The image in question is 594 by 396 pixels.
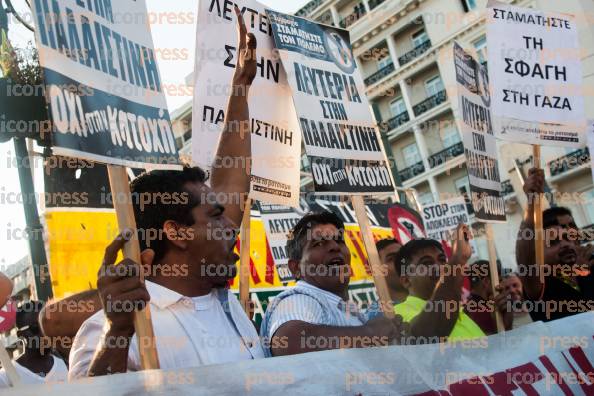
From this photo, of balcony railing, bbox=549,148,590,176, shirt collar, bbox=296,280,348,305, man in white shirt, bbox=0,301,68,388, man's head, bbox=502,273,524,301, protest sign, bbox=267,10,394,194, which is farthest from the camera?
balcony railing, bbox=549,148,590,176

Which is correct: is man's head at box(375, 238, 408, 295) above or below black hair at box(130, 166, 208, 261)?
below

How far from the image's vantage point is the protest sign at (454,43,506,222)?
4.48 meters

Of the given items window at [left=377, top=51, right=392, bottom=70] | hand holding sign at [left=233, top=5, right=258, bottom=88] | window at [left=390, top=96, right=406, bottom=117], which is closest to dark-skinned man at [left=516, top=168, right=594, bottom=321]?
hand holding sign at [left=233, top=5, right=258, bottom=88]

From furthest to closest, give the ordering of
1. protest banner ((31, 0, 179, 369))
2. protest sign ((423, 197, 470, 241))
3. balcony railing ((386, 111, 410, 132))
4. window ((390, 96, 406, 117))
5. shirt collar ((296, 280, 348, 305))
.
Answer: window ((390, 96, 406, 117)) < balcony railing ((386, 111, 410, 132)) < protest sign ((423, 197, 470, 241)) < shirt collar ((296, 280, 348, 305)) < protest banner ((31, 0, 179, 369))

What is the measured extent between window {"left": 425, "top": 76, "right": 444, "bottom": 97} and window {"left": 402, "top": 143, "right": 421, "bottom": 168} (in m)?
2.50

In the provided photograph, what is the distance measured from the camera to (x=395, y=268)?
189 inches

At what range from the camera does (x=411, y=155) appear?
3162 centimetres

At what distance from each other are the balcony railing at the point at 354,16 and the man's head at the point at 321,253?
104ft

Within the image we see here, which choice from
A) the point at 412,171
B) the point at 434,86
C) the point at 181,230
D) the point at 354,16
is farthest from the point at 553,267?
the point at 354,16

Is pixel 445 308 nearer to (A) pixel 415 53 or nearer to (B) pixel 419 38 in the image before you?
(A) pixel 415 53

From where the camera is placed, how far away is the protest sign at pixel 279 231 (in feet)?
21.7

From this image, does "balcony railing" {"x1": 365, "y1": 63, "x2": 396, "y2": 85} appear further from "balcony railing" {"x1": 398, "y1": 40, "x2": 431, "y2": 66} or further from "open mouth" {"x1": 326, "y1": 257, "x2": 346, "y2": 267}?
"open mouth" {"x1": 326, "y1": 257, "x2": 346, "y2": 267}

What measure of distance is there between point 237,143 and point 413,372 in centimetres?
128

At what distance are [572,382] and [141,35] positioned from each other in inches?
90.4
